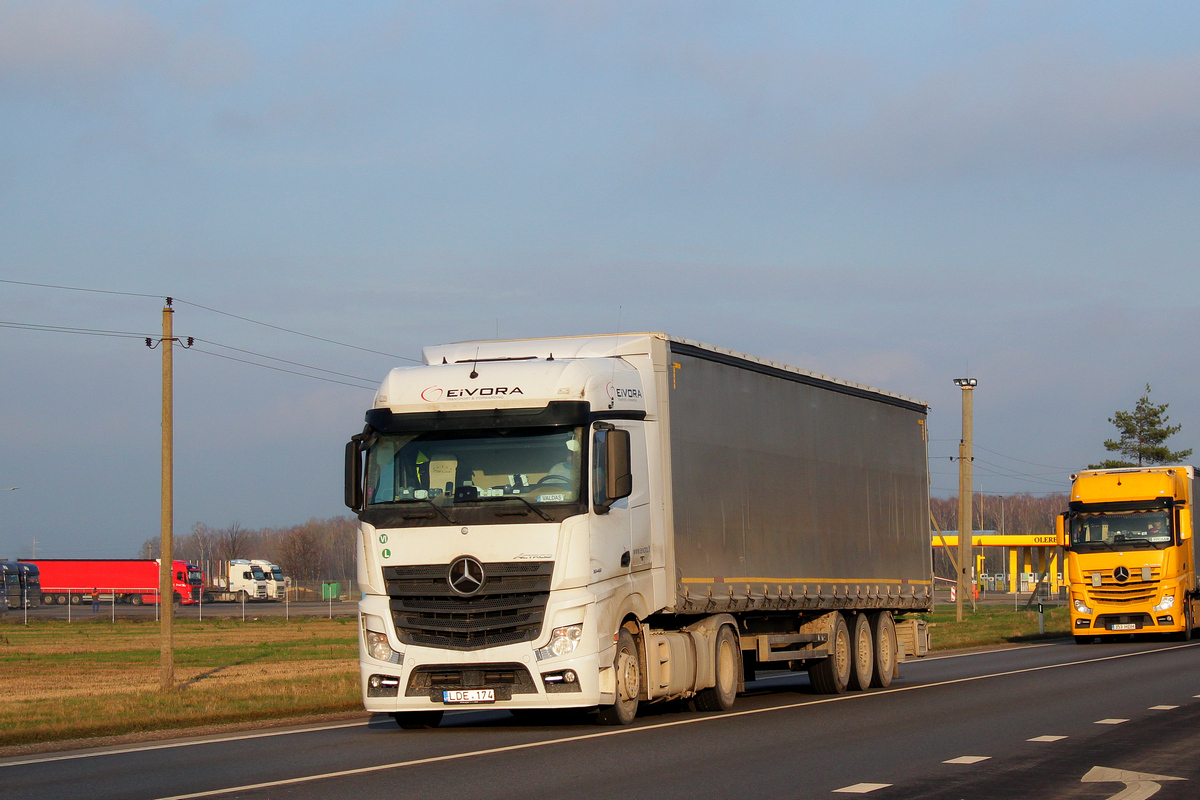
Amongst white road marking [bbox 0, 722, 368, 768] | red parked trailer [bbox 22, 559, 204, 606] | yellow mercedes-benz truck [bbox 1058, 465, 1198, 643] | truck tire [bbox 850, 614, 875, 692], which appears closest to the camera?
white road marking [bbox 0, 722, 368, 768]

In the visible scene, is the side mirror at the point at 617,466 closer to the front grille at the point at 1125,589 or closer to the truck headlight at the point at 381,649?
the truck headlight at the point at 381,649

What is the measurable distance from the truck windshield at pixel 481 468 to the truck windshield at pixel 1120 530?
23.9 metres

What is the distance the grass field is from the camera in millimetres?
18156

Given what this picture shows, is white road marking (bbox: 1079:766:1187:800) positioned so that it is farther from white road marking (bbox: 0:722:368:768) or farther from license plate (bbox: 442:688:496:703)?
white road marking (bbox: 0:722:368:768)

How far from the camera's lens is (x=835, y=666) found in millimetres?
20422

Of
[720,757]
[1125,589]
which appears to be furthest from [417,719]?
[1125,589]

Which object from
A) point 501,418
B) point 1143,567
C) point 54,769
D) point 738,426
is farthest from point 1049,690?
point 1143,567

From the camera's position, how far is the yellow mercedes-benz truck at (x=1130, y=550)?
114 ft

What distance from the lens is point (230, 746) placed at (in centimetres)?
1434

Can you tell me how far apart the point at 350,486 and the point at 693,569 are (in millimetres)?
4002

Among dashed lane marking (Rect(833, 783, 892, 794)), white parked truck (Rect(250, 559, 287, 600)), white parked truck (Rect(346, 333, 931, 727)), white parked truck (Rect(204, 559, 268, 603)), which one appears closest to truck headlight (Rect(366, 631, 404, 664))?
white parked truck (Rect(346, 333, 931, 727))

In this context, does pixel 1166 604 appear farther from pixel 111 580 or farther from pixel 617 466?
pixel 111 580

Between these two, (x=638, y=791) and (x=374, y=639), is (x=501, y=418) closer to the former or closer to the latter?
(x=374, y=639)

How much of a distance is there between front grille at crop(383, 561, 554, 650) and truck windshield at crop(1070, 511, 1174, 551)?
24.2 metres
